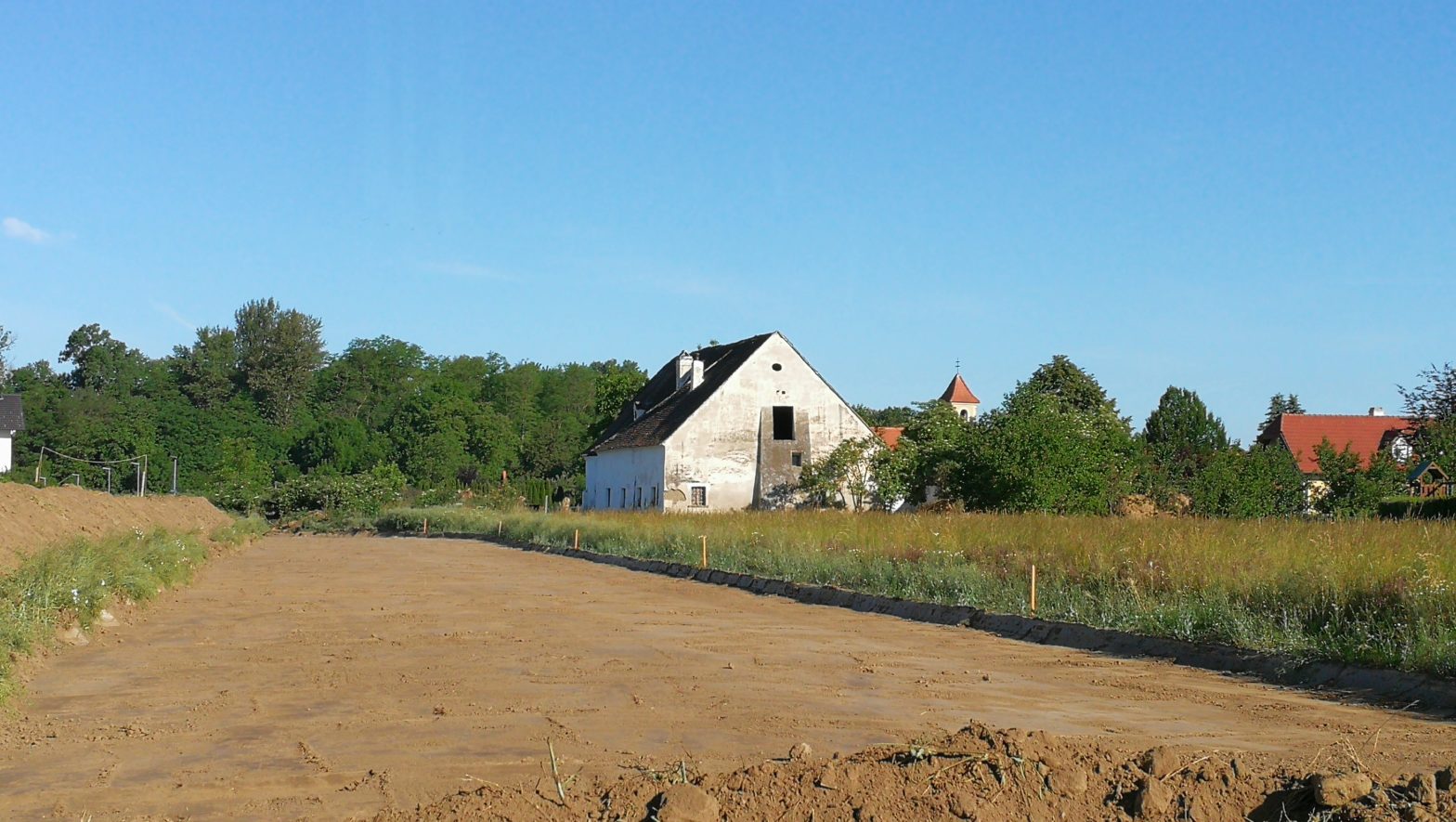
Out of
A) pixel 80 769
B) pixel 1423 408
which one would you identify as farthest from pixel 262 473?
pixel 80 769

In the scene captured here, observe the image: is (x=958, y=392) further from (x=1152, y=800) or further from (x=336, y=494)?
(x=1152, y=800)

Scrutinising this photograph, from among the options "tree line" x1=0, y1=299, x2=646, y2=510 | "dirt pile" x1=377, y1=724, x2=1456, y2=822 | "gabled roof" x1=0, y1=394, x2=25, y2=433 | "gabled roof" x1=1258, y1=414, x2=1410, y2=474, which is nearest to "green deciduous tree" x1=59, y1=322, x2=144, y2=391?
"tree line" x1=0, y1=299, x2=646, y2=510

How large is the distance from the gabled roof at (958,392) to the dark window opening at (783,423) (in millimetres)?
47312

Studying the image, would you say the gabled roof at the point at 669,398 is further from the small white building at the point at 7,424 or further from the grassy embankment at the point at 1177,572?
the small white building at the point at 7,424

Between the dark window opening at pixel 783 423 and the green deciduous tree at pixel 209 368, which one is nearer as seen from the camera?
the dark window opening at pixel 783 423

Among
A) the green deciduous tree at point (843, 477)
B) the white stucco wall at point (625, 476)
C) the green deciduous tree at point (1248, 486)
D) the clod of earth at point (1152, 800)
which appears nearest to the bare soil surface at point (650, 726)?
the clod of earth at point (1152, 800)

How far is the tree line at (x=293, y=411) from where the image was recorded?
9631 centimetres

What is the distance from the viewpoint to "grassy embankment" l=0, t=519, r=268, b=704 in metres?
12.3

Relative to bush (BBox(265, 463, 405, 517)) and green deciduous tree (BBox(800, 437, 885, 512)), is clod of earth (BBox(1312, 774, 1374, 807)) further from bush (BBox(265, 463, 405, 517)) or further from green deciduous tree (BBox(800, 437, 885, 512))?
bush (BBox(265, 463, 405, 517))

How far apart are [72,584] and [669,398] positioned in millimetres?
47779

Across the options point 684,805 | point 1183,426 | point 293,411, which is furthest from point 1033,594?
point 293,411

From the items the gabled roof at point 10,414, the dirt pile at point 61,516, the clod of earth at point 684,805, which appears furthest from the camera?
the gabled roof at point 10,414

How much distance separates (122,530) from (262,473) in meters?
72.1

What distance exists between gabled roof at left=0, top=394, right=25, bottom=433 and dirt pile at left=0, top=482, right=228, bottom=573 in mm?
30152
